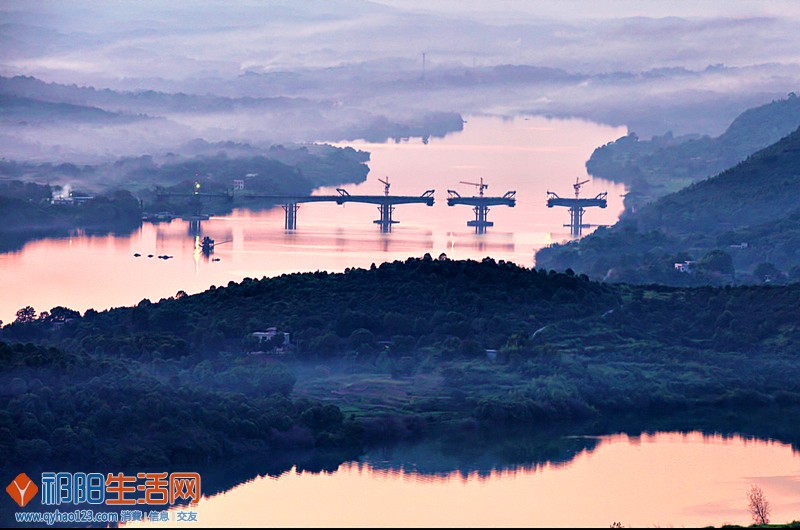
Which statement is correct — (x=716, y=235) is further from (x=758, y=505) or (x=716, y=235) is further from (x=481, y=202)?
(x=758, y=505)

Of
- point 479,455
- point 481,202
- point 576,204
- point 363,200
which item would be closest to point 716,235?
point 576,204

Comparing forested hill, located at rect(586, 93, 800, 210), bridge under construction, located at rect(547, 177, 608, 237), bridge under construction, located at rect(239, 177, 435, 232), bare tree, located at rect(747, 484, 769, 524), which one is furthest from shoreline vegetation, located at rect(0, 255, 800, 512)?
forested hill, located at rect(586, 93, 800, 210)

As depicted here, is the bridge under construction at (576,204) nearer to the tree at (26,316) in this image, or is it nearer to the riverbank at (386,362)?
the riverbank at (386,362)

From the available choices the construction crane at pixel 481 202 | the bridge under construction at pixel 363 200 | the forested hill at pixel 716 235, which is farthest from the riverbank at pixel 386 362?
the bridge under construction at pixel 363 200

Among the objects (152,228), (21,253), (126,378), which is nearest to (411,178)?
(152,228)

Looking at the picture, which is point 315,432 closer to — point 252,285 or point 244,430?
point 244,430

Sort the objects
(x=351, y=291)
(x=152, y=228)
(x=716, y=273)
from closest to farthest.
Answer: (x=351, y=291)
(x=716, y=273)
(x=152, y=228)

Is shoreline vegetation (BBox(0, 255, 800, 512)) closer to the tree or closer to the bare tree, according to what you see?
the tree
